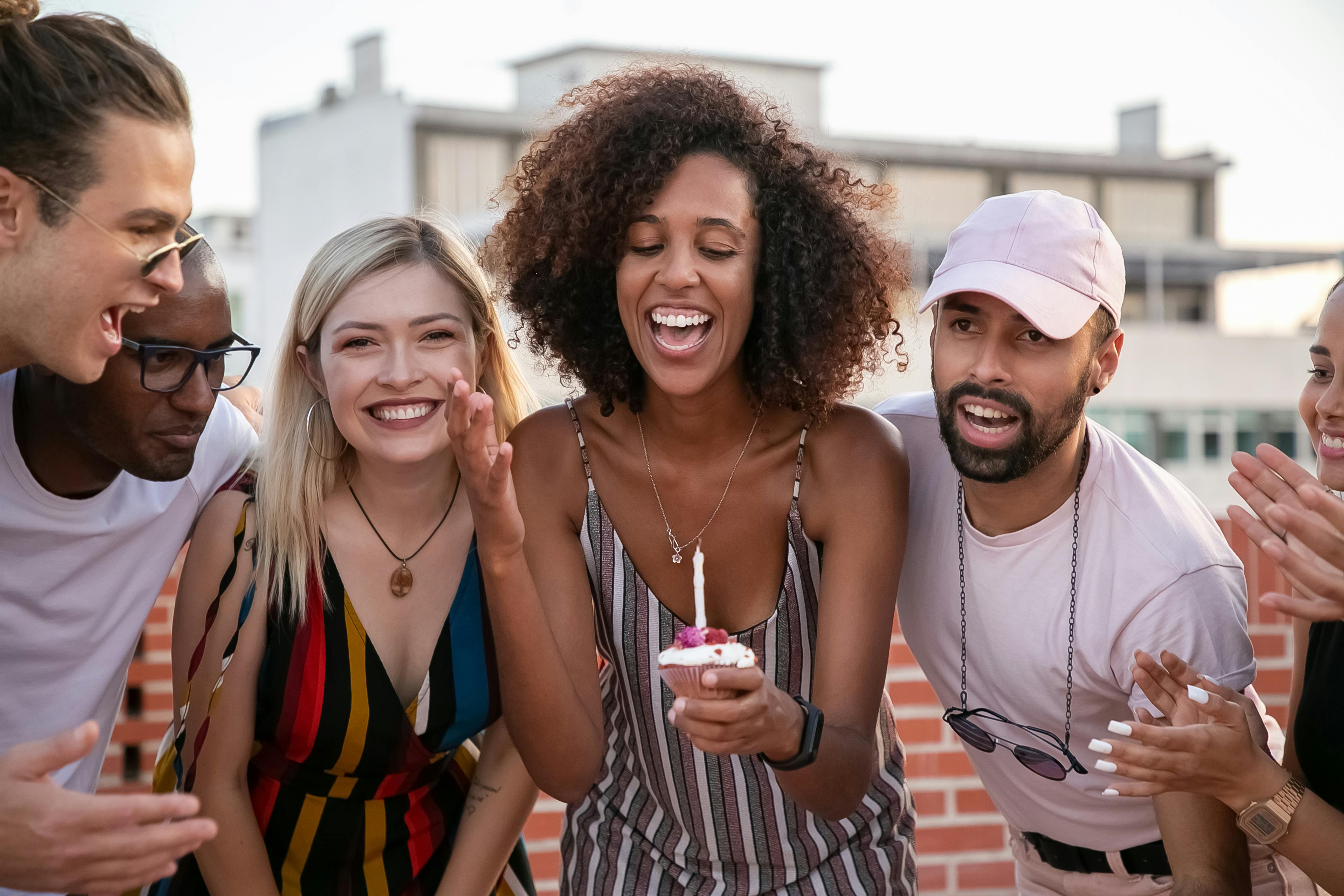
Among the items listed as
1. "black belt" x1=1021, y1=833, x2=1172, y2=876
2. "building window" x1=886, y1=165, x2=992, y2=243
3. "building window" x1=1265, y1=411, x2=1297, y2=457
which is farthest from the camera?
"building window" x1=1265, y1=411, x2=1297, y2=457

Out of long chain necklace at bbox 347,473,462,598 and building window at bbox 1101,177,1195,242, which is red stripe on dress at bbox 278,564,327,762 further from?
building window at bbox 1101,177,1195,242

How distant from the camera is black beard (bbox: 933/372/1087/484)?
312 centimetres

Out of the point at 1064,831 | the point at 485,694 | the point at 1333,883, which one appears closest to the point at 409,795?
the point at 485,694

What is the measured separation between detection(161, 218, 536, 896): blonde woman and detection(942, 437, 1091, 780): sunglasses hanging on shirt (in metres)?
1.20

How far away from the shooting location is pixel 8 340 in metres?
2.75

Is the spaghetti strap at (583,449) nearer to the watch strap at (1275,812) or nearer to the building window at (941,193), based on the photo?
the watch strap at (1275,812)

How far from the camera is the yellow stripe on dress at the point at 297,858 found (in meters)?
3.26

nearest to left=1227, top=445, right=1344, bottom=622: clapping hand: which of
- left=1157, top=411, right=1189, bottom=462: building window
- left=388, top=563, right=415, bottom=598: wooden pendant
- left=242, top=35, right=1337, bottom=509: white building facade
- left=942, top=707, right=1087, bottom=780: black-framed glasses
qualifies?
left=942, top=707, right=1087, bottom=780: black-framed glasses

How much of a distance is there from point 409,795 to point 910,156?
154ft

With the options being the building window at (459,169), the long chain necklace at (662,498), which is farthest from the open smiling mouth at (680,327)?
the building window at (459,169)

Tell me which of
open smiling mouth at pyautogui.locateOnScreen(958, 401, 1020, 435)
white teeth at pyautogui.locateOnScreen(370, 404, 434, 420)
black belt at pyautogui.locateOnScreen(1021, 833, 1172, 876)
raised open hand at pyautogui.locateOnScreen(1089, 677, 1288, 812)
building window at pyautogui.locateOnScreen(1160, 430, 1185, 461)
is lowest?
building window at pyautogui.locateOnScreen(1160, 430, 1185, 461)

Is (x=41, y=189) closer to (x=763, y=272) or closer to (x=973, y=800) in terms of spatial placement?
(x=763, y=272)

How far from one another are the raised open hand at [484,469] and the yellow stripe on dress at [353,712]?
0.57 metres

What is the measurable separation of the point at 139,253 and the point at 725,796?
6.31 feet
